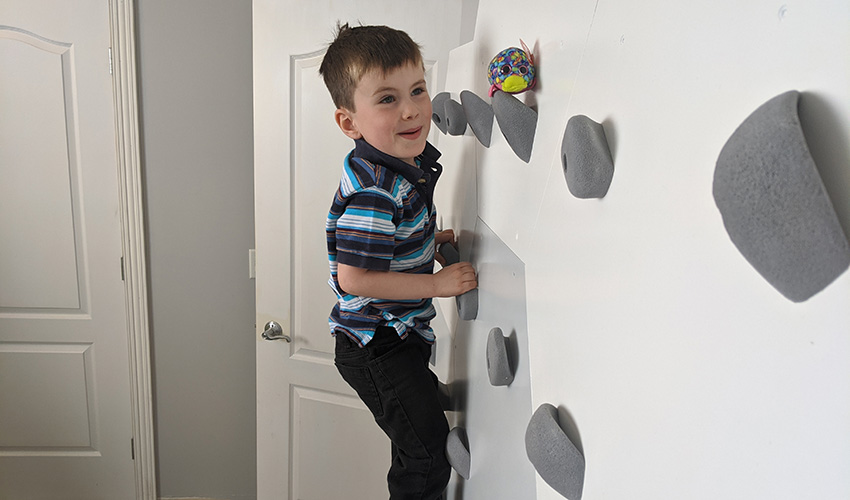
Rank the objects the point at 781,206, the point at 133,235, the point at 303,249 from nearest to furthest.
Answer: the point at 781,206 < the point at 303,249 < the point at 133,235

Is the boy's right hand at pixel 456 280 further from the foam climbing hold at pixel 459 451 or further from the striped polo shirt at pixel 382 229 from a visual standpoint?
the foam climbing hold at pixel 459 451

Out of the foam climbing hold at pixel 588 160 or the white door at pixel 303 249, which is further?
the white door at pixel 303 249

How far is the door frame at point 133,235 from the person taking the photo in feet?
6.52

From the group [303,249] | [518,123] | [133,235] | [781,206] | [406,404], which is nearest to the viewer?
[781,206]

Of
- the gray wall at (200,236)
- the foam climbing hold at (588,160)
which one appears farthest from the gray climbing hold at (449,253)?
the gray wall at (200,236)

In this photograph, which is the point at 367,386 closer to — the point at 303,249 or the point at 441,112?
the point at 441,112

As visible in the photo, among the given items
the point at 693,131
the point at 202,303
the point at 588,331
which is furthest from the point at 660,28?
the point at 202,303

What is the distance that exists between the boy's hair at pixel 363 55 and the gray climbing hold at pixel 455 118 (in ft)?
0.27

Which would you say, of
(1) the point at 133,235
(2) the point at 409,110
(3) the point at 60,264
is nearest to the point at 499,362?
(2) the point at 409,110

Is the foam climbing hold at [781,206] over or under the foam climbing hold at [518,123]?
under

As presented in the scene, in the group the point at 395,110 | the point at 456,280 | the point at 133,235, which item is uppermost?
the point at 395,110

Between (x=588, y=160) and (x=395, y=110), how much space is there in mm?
543

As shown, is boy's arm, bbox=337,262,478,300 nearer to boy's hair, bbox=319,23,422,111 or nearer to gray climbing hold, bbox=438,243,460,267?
gray climbing hold, bbox=438,243,460,267

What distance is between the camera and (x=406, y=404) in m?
0.94
